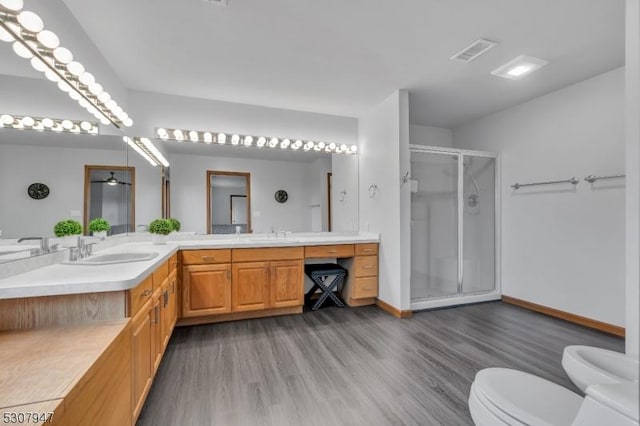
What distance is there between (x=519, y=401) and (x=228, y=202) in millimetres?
3143

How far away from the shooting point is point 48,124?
183 centimetres

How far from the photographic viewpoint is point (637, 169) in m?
0.69

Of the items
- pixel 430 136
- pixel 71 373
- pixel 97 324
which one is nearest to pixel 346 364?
pixel 97 324

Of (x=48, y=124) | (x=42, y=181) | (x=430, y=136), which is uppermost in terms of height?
(x=430, y=136)

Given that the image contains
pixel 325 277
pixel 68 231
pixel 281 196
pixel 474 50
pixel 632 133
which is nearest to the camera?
pixel 632 133

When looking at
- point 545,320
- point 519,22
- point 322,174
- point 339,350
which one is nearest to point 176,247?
point 339,350

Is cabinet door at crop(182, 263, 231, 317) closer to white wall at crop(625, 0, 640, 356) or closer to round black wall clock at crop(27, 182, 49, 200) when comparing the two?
round black wall clock at crop(27, 182, 49, 200)

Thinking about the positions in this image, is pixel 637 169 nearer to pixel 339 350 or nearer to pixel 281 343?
pixel 339 350

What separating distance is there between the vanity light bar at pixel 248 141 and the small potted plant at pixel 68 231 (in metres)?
1.47

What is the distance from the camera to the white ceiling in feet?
6.08

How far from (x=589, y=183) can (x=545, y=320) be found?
1.45 metres

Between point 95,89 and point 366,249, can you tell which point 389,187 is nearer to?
point 366,249

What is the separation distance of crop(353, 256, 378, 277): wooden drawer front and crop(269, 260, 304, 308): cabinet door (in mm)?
677

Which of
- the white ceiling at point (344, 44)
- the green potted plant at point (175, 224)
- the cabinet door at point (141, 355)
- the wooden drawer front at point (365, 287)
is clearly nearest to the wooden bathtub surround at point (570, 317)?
the wooden drawer front at point (365, 287)
